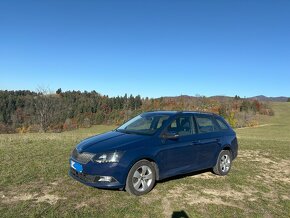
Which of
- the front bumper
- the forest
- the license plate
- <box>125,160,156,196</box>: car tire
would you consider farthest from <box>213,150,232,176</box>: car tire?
the forest

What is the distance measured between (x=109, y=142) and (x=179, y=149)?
1.61 m

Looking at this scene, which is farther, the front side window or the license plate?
the front side window

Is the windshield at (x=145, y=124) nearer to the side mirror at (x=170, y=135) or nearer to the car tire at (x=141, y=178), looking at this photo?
the side mirror at (x=170, y=135)

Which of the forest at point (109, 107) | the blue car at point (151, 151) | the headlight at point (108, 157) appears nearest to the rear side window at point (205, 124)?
the blue car at point (151, 151)

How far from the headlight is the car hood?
0.11m

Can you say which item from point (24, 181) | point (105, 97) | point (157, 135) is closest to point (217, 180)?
point (157, 135)

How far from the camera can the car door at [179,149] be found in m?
6.68

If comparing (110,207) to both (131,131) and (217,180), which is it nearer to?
(131,131)

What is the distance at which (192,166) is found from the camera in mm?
7379

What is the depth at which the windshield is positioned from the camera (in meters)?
7.04

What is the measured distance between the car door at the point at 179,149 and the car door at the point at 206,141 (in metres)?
0.23

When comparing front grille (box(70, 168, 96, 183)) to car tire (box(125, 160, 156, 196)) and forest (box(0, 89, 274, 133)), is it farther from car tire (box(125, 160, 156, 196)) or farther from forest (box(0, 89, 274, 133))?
forest (box(0, 89, 274, 133))

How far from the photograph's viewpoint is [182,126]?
7465 mm

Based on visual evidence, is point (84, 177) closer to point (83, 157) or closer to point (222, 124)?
point (83, 157)
